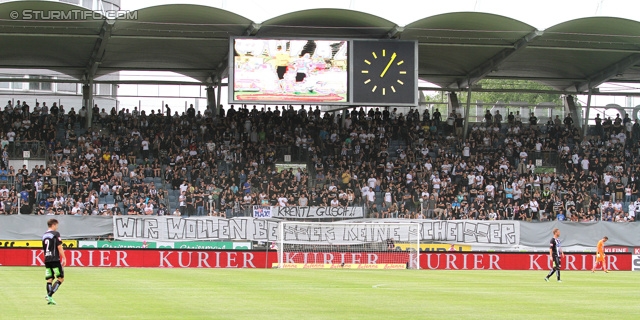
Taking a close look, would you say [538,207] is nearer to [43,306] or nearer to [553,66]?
[553,66]

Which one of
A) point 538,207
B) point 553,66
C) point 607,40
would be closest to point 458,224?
point 538,207

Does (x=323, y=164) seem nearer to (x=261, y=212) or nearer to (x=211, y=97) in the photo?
(x=261, y=212)

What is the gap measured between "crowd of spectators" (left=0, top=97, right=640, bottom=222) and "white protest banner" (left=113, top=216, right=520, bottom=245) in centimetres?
130

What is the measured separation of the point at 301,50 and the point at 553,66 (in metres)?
17.7

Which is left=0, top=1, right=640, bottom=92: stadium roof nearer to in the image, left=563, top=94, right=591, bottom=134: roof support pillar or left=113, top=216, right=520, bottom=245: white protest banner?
left=563, top=94, right=591, bottom=134: roof support pillar

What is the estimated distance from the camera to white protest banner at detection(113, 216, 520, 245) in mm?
36719

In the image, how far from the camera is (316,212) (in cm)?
4000

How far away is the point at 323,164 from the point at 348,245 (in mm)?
8873

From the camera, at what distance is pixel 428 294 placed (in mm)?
19078

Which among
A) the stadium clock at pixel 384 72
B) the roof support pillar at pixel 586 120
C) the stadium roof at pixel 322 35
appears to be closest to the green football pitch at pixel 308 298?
the stadium clock at pixel 384 72

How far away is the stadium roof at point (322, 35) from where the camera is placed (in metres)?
40.2

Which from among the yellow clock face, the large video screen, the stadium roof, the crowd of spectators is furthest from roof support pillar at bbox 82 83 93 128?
the yellow clock face

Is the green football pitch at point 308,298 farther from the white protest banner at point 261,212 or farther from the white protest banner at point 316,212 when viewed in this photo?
the white protest banner at point 316,212

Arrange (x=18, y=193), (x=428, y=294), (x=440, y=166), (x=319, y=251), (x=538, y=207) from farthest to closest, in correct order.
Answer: (x=440, y=166) < (x=538, y=207) < (x=18, y=193) < (x=319, y=251) < (x=428, y=294)
